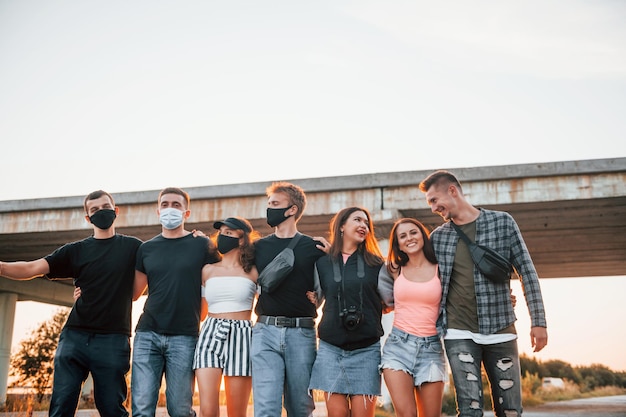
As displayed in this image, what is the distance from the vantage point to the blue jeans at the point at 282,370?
4.50 m

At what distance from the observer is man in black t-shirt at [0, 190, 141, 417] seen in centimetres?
485

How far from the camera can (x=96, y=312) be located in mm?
4984

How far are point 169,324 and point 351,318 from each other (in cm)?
153

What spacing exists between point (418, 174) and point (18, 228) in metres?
9.83

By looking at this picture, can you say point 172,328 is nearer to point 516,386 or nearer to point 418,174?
point 516,386

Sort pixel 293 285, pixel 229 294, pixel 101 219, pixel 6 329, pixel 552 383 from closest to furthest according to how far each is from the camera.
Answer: pixel 293 285 → pixel 229 294 → pixel 101 219 → pixel 552 383 → pixel 6 329

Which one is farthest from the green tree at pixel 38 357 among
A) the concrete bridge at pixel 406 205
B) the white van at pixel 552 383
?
the white van at pixel 552 383

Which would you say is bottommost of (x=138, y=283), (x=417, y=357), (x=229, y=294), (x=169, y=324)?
(x=417, y=357)

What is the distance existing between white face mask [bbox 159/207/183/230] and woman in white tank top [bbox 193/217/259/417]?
40 centimetres

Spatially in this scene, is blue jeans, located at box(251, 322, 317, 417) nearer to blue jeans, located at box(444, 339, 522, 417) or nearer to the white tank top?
the white tank top

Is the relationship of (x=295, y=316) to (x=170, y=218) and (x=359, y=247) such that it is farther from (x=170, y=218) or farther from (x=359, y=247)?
(x=170, y=218)

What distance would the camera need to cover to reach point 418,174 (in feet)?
39.4

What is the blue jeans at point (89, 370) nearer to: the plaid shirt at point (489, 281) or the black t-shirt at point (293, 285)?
the black t-shirt at point (293, 285)

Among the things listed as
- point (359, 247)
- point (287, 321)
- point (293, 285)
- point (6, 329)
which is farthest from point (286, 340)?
point (6, 329)
